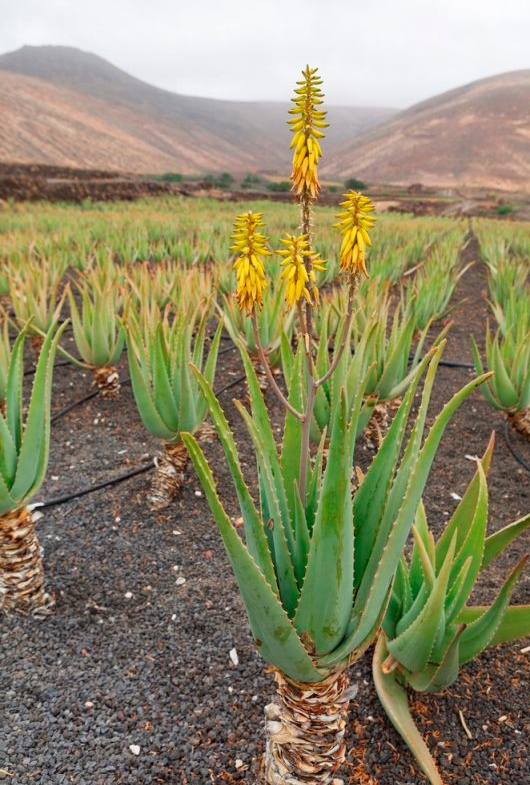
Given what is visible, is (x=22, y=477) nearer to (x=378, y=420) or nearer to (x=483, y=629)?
(x=483, y=629)

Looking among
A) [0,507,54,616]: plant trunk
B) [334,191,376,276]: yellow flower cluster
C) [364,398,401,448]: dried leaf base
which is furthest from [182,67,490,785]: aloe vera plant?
[364,398,401,448]: dried leaf base

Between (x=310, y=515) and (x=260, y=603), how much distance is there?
0.30 metres

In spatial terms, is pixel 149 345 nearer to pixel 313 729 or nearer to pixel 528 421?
pixel 313 729

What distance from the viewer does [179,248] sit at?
6.72 m

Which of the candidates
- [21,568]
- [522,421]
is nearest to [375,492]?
[21,568]

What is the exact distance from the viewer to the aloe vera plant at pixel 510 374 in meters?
2.71

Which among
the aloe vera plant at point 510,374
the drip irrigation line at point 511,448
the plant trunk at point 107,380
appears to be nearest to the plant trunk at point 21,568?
the plant trunk at point 107,380

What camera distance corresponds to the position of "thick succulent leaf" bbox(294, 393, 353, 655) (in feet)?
2.60

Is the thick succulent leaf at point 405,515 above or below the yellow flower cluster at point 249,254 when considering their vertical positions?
below

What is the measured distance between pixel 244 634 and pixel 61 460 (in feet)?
5.16

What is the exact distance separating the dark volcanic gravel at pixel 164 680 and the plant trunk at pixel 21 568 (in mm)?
55

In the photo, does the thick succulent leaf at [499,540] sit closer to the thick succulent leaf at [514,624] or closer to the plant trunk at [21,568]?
the thick succulent leaf at [514,624]

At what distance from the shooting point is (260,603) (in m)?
0.83

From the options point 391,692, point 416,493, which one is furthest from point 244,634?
point 416,493
